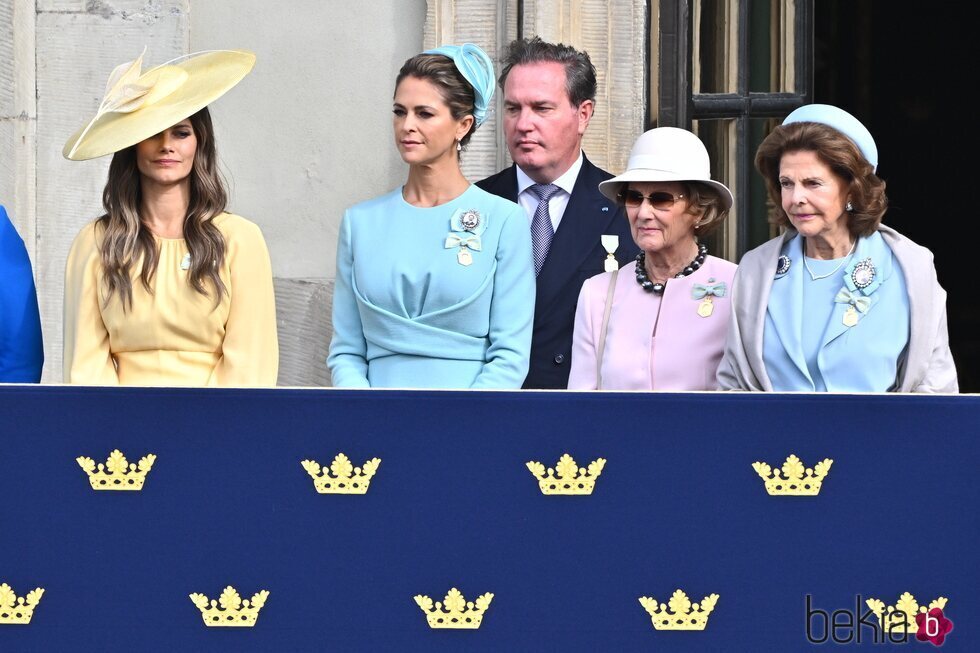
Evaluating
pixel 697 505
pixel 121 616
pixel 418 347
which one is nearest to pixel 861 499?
pixel 697 505

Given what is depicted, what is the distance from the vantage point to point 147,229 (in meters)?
4.41

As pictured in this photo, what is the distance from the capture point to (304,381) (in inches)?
237

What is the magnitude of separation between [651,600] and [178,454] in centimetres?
106

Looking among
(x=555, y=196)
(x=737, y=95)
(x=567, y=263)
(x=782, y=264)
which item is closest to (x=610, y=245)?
(x=567, y=263)

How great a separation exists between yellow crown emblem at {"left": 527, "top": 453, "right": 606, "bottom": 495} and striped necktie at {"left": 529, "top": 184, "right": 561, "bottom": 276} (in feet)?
4.20

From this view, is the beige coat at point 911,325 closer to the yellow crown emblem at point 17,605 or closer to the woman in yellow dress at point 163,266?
the woman in yellow dress at point 163,266

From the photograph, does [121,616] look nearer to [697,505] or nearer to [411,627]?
[411,627]

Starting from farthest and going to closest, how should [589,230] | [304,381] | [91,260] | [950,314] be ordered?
[950,314] < [304,381] < [589,230] < [91,260]

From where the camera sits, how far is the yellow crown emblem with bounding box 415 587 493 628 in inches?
144

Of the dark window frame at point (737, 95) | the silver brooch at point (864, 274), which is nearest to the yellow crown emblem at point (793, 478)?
the silver brooch at point (864, 274)

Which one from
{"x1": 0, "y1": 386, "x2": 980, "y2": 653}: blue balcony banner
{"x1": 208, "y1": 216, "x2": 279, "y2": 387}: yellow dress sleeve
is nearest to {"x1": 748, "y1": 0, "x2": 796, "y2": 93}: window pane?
{"x1": 208, "y1": 216, "x2": 279, "y2": 387}: yellow dress sleeve

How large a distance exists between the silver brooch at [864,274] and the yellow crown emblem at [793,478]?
1.96 ft

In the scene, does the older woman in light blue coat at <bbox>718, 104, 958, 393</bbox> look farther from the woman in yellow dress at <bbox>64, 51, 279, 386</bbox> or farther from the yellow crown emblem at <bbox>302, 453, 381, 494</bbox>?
the woman in yellow dress at <bbox>64, 51, 279, 386</bbox>

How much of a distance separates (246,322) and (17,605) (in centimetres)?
100
